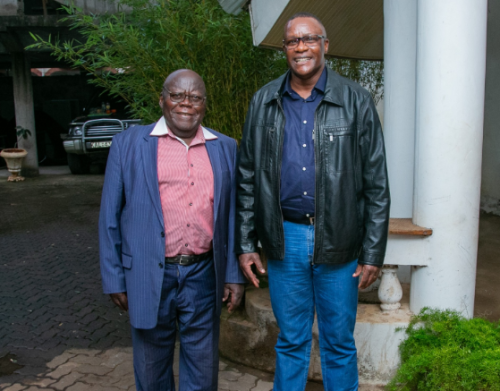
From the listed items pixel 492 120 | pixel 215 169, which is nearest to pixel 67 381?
pixel 215 169

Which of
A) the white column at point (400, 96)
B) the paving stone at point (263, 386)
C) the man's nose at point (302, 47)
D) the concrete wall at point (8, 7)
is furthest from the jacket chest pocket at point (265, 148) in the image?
the concrete wall at point (8, 7)

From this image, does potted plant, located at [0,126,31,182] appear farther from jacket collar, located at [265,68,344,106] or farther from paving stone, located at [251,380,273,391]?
jacket collar, located at [265,68,344,106]

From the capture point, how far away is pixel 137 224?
2.35 meters

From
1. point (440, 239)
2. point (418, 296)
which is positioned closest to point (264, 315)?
point (418, 296)

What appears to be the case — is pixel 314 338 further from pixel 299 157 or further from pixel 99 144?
pixel 99 144

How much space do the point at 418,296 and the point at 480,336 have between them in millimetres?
437

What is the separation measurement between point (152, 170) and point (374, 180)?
0.98 meters

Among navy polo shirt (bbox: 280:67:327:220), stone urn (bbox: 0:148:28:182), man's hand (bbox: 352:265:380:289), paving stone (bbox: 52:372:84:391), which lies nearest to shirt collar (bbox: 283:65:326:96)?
navy polo shirt (bbox: 280:67:327:220)

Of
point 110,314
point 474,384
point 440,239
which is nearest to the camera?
point 474,384

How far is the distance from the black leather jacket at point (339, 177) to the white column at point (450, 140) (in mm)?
767

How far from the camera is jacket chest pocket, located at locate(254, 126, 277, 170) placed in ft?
7.91

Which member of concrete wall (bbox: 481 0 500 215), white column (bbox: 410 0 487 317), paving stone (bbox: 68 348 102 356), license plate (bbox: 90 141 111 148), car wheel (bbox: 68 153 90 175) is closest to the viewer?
white column (bbox: 410 0 487 317)

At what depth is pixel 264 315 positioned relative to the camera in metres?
3.55

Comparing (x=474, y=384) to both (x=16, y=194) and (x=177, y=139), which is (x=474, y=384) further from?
(x=16, y=194)
